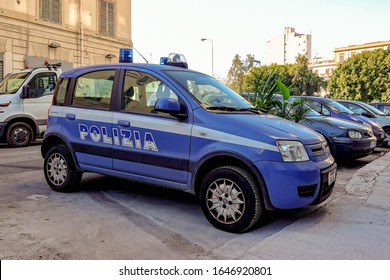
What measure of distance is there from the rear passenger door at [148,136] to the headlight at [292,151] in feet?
3.18

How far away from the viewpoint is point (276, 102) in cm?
704

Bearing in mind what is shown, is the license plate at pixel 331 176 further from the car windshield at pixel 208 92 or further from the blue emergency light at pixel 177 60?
the blue emergency light at pixel 177 60

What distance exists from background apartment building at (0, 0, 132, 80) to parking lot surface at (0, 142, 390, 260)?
1419 cm

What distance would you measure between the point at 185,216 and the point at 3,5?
16.7m

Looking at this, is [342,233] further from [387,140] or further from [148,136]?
[387,140]

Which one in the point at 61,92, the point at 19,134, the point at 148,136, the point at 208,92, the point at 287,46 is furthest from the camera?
the point at 287,46

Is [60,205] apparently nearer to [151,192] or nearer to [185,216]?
[151,192]

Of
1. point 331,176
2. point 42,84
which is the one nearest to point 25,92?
point 42,84

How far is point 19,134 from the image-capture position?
10555mm

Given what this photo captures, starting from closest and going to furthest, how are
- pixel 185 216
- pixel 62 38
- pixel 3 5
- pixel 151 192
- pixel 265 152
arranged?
pixel 265 152 → pixel 185 216 → pixel 151 192 → pixel 3 5 → pixel 62 38

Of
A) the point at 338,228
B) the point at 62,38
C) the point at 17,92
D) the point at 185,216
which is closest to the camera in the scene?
the point at 338,228

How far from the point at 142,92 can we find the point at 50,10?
17.5m
